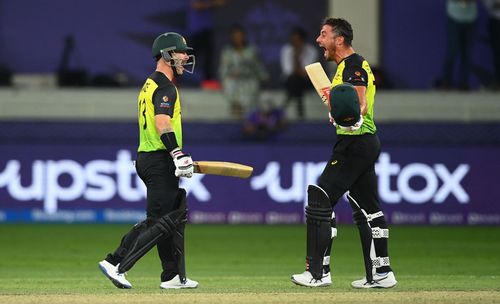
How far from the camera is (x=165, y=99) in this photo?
10.0 metres

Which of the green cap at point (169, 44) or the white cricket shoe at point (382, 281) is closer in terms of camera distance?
the green cap at point (169, 44)

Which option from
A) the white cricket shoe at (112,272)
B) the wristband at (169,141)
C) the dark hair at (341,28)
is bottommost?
the white cricket shoe at (112,272)

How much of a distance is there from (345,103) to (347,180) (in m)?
0.71

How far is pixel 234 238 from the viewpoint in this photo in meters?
17.0

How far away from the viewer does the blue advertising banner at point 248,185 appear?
17983mm

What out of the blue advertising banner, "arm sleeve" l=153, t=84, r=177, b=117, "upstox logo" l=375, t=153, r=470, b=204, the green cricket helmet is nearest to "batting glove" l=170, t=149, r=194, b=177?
"arm sleeve" l=153, t=84, r=177, b=117

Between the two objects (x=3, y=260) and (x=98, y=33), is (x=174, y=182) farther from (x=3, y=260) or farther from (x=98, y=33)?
(x=98, y=33)

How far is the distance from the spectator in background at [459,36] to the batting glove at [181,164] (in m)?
11.5

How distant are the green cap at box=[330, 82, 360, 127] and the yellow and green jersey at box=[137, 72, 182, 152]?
1256 millimetres

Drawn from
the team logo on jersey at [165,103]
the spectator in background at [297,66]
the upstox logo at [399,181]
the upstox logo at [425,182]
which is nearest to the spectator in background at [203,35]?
the spectator in background at [297,66]

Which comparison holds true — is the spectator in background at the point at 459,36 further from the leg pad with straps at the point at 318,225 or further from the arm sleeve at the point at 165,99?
the arm sleeve at the point at 165,99

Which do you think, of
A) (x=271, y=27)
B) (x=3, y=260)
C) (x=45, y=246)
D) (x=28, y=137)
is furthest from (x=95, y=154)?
(x=271, y=27)

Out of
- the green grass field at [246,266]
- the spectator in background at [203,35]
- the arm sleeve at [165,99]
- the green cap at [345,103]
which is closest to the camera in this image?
the green grass field at [246,266]

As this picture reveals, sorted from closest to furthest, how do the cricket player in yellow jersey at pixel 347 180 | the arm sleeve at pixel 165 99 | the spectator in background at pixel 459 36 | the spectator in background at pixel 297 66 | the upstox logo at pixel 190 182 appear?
the arm sleeve at pixel 165 99
the cricket player in yellow jersey at pixel 347 180
the upstox logo at pixel 190 182
the spectator in background at pixel 297 66
the spectator in background at pixel 459 36
